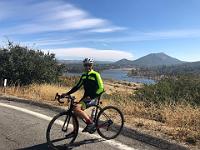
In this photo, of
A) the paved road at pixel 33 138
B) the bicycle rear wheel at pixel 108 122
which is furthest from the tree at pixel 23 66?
the bicycle rear wheel at pixel 108 122

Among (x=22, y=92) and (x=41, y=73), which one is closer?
(x=22, y=92)

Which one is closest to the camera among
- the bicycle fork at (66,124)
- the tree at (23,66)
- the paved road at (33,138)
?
the paved road at (33,138)

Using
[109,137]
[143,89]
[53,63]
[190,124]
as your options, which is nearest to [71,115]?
[109,137]

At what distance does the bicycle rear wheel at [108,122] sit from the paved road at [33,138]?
0.16 metres

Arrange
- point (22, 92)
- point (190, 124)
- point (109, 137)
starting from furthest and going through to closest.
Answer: point (22, 92), point (190, 124), point (109, 137)

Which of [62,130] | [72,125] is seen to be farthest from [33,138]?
[72,125]

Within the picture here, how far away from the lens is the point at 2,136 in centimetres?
816

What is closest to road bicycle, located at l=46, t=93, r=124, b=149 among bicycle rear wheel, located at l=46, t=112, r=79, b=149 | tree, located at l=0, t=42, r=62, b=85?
bicycle rear wheel, located at l=46, t=112, r=79, b=149

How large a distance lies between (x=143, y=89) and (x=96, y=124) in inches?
431

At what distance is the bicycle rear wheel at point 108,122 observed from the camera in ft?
26.7

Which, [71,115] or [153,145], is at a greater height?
[71,115]

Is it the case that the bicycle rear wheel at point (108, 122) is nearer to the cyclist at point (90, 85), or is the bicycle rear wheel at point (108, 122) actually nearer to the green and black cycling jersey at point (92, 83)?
the cyclist at point (90, 85)

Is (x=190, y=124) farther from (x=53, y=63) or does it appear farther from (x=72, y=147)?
(x=53, y=63)

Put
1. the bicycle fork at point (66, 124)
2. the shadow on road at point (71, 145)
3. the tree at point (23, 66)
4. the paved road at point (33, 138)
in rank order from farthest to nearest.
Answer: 1. the tree at point (23, 66)
2. the bicycle fork at point (66, 124)
3. the paved road at point (33, 138)
4. the shadow on road at point (71, 145)
